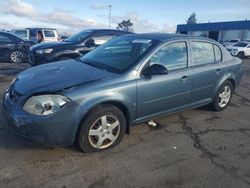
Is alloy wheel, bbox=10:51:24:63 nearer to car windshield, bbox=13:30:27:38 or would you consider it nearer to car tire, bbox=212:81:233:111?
car windshield, bbox=13:30:27:38

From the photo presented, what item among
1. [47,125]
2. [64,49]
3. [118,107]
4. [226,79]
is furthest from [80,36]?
[47,125]

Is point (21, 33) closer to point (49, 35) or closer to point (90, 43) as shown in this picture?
point (49, 35)

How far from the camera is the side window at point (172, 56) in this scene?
173 inches

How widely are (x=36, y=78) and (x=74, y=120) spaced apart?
3.18ft

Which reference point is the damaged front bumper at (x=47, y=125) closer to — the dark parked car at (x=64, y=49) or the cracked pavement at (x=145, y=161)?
the cracked pavement at (x=145, y=161)

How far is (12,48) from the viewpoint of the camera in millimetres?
12305

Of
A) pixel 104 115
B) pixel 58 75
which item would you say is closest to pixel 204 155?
pixel 104 115

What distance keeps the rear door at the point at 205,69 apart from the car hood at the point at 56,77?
1.76 m

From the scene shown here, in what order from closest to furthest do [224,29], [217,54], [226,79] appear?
[217,54] < [226,79] < [224,29]

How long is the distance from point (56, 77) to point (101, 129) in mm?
959

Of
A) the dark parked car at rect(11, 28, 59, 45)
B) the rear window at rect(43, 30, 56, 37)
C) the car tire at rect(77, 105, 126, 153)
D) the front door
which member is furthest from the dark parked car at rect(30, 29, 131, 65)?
the rear window at rect(43, 30, 56, 37)

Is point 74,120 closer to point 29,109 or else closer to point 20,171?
point 29,109

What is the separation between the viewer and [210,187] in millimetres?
3166

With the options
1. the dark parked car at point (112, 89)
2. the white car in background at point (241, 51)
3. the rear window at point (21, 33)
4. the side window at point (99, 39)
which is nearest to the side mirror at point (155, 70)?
the dark parked car at point (112, 89)
